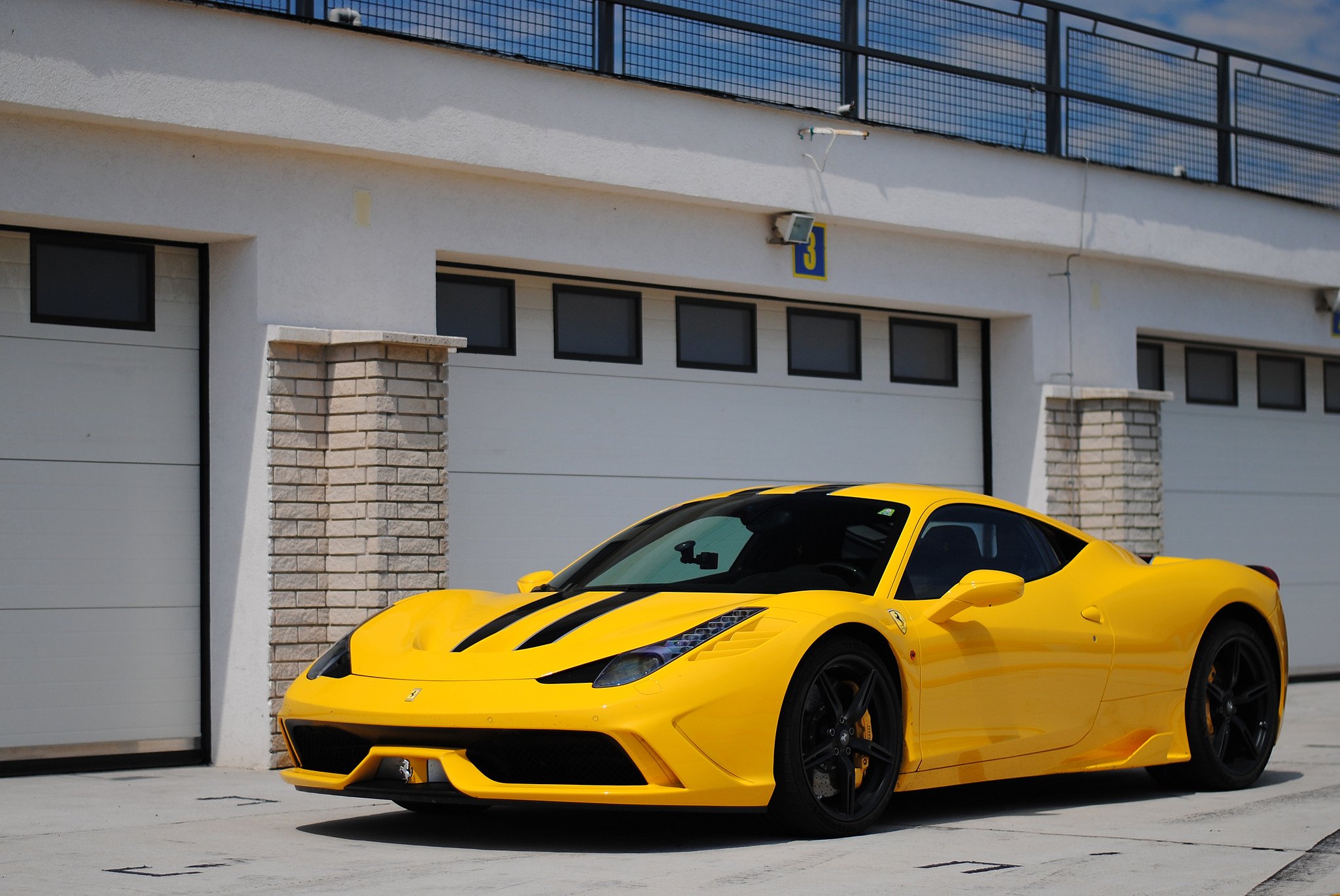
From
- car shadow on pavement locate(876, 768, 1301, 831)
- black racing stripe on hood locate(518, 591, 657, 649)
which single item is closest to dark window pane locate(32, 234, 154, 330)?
black racing stripe on hood locate(518, 591, 657, 649)

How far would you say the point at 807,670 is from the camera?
6004 millimetres

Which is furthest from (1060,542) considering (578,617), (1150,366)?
(1150,366)

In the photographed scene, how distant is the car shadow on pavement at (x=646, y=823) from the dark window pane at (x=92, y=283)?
12.1ft

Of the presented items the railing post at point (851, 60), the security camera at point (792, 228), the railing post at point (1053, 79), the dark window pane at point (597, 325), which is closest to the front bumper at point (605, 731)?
the dark window pane at point (597, 325)

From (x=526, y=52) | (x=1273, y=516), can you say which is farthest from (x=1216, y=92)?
(x=526, y=52)

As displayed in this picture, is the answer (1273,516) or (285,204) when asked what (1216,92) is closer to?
(1273,516)

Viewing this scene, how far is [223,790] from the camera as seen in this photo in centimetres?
828

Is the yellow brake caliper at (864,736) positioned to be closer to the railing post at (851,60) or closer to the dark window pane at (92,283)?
the dark window pane at (92,283)

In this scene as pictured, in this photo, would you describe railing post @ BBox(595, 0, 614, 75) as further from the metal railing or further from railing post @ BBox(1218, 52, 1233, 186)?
railing post @ BBox(1218, 52, 1233, 186)

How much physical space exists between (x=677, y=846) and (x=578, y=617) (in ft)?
2.98

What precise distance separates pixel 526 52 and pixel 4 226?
3.36m

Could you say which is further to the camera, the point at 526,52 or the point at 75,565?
the point at 526,52

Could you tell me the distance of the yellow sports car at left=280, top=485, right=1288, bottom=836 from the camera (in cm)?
574

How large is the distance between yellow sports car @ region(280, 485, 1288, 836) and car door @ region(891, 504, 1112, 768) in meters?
0.01
